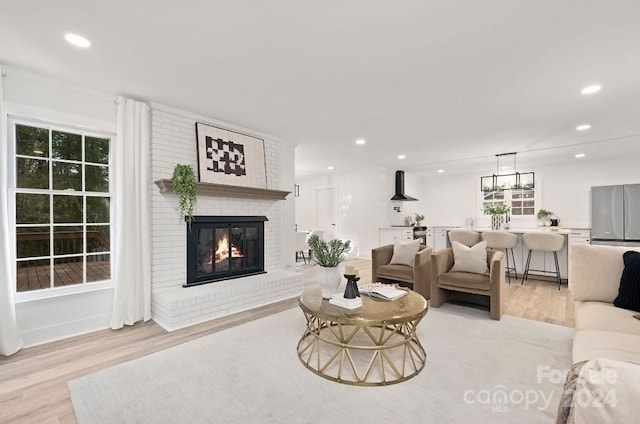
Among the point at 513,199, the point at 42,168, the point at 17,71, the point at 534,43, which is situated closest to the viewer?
the point at 534,43

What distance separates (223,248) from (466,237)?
11.5ft

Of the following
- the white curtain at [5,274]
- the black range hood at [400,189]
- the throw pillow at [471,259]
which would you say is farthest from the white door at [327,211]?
the white curtain at [5,274]

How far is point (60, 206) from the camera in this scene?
10.3 ft

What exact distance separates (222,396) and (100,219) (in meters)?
2.54

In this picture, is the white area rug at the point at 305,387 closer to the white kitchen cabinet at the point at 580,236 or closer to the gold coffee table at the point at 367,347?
the gold coffee table at the point at 367,347

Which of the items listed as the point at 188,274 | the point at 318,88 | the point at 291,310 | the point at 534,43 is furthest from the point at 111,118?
the point at 534,43

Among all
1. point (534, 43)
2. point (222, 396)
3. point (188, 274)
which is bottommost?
point (222, 396)

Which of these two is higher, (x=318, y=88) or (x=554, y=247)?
(x=318, y=88)

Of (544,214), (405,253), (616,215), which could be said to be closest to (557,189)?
(544,214)

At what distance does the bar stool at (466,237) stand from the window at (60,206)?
459 centimetres

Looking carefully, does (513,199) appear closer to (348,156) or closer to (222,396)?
(348,156)

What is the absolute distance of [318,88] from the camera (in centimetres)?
315

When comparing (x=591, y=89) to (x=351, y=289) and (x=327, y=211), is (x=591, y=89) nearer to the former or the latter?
(x=351, y=289)

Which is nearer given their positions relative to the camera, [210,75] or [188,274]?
[210,75]
